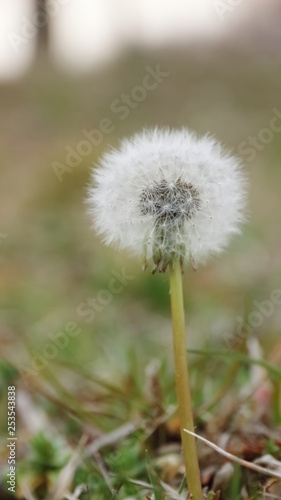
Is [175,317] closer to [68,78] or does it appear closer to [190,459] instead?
[190,459]

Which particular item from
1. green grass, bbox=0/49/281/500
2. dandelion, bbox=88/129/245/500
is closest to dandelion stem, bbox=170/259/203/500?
dandelion, bbox=88/129/245/500

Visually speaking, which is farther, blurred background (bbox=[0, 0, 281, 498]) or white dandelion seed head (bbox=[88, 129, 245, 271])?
blurred background (bbox=[0, 0, 281, 498])

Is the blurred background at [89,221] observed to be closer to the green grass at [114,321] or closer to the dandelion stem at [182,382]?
the green grass at [114,321]

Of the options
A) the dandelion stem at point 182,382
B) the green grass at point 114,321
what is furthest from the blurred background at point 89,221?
the dandelion stem at point 182,382

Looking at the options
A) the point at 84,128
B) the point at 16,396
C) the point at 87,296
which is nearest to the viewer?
the point at 16,396

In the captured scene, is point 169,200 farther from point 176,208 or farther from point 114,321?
point 114,321

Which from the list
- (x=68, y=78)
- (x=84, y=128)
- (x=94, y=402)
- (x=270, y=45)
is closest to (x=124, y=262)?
(x=94, y=402)

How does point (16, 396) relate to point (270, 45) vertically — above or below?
below

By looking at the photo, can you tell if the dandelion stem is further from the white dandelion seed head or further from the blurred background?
the blurred background
